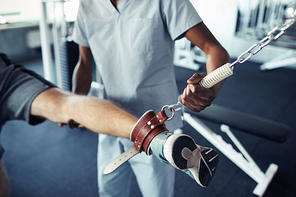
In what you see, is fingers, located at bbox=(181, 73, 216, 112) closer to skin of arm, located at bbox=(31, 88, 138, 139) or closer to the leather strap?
the leather strap

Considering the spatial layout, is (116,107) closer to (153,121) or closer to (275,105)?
(153,121)

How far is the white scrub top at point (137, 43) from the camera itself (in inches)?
33.4

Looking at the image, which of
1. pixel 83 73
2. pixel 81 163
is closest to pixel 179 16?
pixel 83 73

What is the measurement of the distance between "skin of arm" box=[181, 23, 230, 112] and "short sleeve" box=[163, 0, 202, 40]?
2 cm

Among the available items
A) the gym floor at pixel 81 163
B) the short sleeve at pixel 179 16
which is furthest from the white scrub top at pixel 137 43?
the gym floor at pixel 81 163

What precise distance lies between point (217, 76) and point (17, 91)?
2.82 ft

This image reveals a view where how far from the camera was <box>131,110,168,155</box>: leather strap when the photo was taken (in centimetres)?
71

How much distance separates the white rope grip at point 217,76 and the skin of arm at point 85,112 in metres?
0.28

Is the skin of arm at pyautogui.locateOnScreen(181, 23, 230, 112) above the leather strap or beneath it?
above

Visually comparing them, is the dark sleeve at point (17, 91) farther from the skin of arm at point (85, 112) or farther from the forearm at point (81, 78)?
the forearm at point (81, 78)

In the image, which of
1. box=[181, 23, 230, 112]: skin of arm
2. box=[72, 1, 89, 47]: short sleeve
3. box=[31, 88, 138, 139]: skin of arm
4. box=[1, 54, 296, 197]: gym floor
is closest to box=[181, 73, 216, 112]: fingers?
box=[181, 23, 230, 112]: skin of arm

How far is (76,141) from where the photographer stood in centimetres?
220

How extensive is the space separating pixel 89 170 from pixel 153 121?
1.28 m

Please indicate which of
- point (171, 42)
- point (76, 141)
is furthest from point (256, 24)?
point (171, 42)
